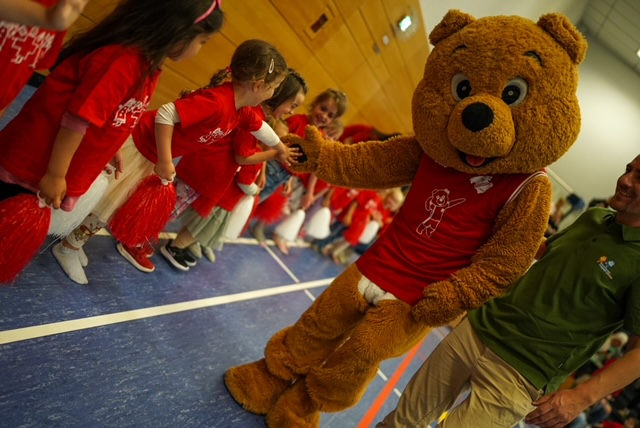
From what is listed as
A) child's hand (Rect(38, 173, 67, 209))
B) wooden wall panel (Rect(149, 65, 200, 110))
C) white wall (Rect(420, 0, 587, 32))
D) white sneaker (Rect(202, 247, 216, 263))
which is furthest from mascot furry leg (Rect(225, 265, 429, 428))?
white wall (Rect(420, 0, 587, 32))

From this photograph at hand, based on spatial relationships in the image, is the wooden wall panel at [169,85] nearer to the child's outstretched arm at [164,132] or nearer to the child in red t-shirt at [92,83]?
the child's outstretched arm at [164,132]

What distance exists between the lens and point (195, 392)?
2082 mm

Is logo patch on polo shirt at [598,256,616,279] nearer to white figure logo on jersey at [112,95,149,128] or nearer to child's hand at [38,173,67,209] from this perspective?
white figure logo on jersey at [112,95,149,128]

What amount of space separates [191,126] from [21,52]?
93 centimetres

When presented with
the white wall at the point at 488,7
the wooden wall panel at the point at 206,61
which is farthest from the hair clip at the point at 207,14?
the white wall at the point at 488,7

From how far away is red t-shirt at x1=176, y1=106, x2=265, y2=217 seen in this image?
8.57 feet

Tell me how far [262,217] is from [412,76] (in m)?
5.07

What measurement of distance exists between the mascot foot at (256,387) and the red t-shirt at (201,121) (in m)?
1.19

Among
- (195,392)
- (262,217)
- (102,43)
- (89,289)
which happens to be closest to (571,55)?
(102,43)

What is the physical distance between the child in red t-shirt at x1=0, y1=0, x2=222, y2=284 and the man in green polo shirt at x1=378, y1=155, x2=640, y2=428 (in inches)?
62.3

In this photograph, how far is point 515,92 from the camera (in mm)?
1688

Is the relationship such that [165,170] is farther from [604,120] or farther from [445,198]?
[604,120]

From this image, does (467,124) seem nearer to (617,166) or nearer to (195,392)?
(195,392)

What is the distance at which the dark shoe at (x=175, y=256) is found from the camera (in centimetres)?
297
